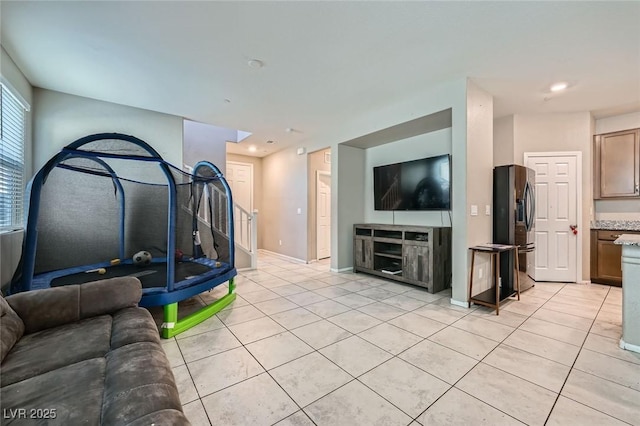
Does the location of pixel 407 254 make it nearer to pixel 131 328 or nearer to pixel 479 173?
pixel 479 173

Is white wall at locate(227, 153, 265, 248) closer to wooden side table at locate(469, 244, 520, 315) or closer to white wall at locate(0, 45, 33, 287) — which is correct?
white wall at locate(0, 45, 33, 287)

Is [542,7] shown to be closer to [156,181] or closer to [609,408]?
[609,408]

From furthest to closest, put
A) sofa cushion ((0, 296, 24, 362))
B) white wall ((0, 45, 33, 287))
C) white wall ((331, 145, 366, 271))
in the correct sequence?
white wall ((331, 145, 366, 271))
white wall ((0, 45, 33, 287))
sofa cushion ((0, 296, 24, 362))

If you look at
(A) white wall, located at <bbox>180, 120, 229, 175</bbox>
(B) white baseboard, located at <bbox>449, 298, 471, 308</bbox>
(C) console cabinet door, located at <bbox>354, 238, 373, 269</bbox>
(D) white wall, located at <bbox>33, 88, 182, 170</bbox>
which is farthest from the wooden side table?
(A) white wall, located at <bbox>180, 120, 229, 175</bbox>

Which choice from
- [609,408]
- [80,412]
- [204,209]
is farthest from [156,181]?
[609,408]

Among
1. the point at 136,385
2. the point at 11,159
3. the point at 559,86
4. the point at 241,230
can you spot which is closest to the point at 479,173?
the point at 559,86

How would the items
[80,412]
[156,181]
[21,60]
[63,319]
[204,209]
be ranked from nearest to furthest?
[80,412]
[63,319]
[21,60]
[204,209]
[156,181]

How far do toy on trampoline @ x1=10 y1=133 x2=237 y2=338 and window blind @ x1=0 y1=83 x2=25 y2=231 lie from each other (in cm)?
47

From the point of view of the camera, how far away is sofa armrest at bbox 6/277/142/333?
1535 millimetres

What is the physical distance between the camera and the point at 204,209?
3451mm

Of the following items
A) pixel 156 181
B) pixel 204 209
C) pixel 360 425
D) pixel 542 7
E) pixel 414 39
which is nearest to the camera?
pixel 360 425

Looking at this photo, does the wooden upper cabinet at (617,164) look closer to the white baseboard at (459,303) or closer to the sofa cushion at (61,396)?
the white baseboard at (459,303)

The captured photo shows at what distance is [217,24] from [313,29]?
0.79 meters

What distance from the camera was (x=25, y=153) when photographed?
3035 mm
